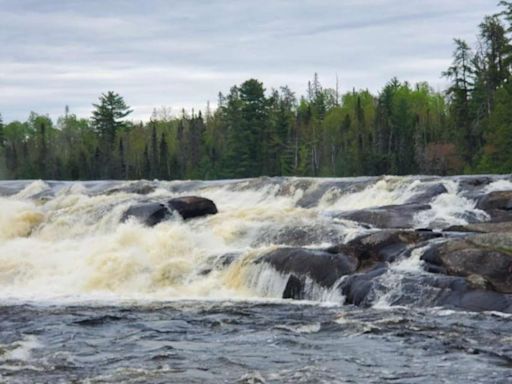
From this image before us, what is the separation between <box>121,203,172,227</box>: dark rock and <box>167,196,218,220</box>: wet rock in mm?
328

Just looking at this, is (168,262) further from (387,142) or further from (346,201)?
(387,142)

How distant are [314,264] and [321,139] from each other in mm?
66926

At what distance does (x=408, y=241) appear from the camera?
56.0 ft

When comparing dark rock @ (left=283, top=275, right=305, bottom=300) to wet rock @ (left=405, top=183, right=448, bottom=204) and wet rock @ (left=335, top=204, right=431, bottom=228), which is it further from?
wet rock @ (left=405, top=183, right=448, bottom=204)

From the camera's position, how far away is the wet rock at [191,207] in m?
23.9

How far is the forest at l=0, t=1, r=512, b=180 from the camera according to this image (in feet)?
187

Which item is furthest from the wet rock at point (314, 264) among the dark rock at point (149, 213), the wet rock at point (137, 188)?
the wet rock at point (137, 188)

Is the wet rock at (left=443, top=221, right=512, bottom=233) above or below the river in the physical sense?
above

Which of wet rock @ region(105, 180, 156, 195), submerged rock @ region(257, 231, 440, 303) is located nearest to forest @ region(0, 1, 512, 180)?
wet rock @ region(105, 180, 156, 195)

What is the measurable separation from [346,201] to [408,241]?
434 inches

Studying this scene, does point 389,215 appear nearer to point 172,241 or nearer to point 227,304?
point 172,241

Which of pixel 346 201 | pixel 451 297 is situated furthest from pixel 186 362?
pixel 346 201

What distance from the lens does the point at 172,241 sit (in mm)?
20641

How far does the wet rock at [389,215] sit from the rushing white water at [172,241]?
1.10 ft
